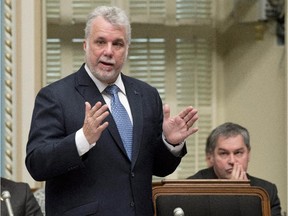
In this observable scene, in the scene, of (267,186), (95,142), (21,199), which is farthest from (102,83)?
(267,186)

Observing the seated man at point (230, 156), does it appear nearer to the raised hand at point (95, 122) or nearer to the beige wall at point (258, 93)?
the beige wall at point (258, 93)

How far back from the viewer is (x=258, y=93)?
20.5 ft

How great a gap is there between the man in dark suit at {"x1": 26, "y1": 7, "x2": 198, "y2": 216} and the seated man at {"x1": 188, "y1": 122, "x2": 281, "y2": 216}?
4.99ft

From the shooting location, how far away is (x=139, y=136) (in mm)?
3082

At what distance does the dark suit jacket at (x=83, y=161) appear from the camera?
2.93m

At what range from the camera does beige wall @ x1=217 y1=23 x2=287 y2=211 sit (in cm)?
607

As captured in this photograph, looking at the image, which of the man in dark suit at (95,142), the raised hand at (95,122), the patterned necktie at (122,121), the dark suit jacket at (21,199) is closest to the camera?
the raised hand at (95,122)

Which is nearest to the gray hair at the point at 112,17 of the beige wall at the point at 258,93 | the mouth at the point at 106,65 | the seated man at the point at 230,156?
the mouth at the point at 106,65

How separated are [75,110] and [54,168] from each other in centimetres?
23

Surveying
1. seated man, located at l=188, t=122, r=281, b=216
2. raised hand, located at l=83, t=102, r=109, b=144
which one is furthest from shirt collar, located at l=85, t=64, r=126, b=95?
seated man, located at l=188, t=122, r=281, b=216

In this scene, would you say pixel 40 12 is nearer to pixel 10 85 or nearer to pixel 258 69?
pixel 10 85

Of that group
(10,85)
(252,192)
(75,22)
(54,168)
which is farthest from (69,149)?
(75,22)

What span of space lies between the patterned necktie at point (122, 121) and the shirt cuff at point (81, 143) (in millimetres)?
187

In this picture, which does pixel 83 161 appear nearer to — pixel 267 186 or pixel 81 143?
pixel 81 143
